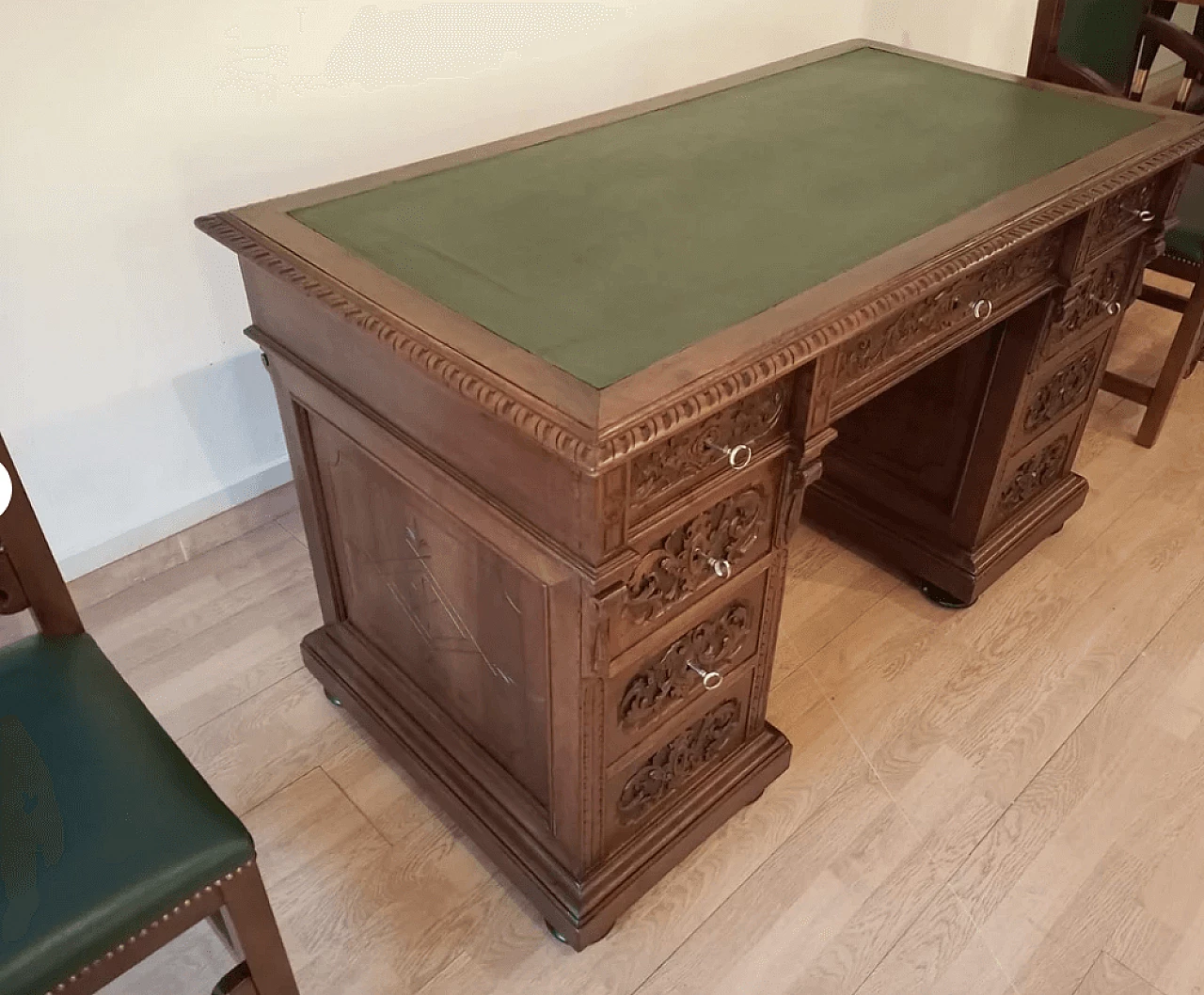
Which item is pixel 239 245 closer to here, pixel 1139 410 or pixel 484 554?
pixel 484 554

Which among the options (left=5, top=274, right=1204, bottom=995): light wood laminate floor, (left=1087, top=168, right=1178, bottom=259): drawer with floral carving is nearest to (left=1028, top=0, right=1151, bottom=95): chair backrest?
(left=1087, top=168, right=1178, bottom=259): drawer with floral carving

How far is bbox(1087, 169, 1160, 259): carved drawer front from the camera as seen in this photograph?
4.70 feet

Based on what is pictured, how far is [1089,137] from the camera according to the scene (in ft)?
4.58

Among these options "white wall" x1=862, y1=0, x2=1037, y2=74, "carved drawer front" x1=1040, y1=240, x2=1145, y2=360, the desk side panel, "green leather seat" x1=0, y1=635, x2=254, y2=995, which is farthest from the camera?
"white wall" x1=862, y1=0, x2=1037, y2=74

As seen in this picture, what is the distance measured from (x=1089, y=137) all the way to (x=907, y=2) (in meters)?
1.40

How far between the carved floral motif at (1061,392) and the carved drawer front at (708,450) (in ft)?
2.48

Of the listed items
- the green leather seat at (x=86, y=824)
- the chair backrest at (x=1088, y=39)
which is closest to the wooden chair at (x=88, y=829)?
the green leather seat at (x=86, y=824)

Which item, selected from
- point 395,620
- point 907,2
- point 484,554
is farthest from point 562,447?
point 907,2

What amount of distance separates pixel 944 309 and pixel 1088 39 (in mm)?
1365

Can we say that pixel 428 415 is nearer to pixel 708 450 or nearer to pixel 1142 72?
pixel 708 450

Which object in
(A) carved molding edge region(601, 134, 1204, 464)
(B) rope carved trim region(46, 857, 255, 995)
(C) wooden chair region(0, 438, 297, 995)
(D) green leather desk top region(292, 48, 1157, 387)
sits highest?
(D) green leather desk top region(292, 48, 1157, 387)

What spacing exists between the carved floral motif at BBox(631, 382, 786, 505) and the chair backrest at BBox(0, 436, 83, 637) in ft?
1.92

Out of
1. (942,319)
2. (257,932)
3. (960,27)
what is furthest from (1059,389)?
(960,27)

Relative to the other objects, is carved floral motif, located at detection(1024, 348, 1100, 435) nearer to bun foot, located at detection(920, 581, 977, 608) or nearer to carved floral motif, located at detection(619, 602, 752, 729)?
bun foot, located at detection(920, 581, 977, 608)
